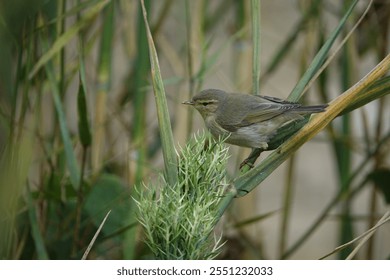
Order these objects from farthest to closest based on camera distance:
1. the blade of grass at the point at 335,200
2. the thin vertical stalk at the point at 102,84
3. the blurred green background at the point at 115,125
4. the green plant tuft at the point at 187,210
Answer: the blade of grass at the point at 335,200, the thin vertical stalk at the point at 102,84, the blurred green background at the point at 115,125, the green plant tuft at the point at 187,210

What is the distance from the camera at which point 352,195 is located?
1714 mm

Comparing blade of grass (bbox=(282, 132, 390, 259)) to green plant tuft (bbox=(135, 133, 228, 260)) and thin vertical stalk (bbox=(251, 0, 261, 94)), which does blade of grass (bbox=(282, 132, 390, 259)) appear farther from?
green plant tuft (bbox=(135, 133, 228, 260))

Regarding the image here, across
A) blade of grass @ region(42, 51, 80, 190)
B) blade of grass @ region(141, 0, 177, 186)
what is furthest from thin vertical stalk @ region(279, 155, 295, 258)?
blade of grass @ region(141, 0, 177, 186)

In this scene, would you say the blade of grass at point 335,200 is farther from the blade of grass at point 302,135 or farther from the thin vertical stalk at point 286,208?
the blade of grass at point 302,135

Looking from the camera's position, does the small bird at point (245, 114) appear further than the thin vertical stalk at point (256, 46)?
Yes

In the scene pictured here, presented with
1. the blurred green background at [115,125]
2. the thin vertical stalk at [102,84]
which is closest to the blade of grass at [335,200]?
the blurred green background at [115,125]

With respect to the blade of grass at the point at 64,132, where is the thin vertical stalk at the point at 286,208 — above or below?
below

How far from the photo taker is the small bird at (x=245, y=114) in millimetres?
1253

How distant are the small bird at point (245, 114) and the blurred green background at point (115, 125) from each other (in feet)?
0.14

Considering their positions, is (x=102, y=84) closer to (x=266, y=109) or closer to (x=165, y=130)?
(x=266, y=109)

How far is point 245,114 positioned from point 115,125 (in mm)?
944

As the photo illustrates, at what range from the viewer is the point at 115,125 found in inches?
91.7

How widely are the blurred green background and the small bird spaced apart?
4cm

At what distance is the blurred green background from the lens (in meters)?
1.22
